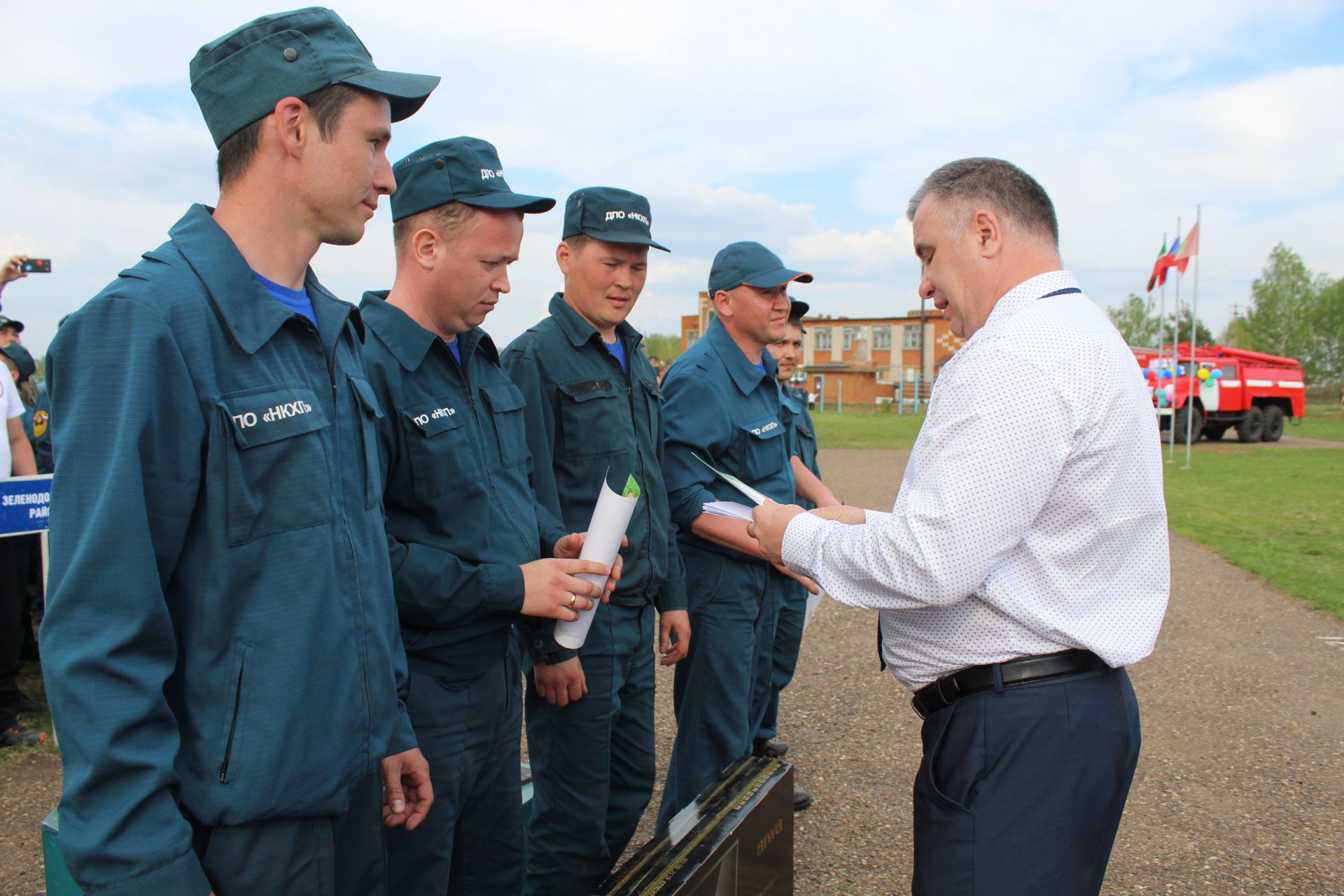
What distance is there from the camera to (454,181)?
243 centimetres

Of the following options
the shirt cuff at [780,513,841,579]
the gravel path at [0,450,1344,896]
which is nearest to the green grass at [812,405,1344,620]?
the gravel path at [0,450,1344,896]

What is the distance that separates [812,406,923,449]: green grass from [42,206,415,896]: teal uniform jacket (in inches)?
565

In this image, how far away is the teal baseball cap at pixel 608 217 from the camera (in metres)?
3.26

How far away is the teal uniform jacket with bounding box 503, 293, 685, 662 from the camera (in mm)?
2998

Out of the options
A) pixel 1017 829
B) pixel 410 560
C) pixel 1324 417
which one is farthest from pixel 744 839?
pixel 1324 417

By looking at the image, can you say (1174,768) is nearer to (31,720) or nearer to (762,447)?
(762,447)

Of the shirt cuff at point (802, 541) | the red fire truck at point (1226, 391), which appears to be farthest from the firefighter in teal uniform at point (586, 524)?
the red fire truck at point (1226, 391)

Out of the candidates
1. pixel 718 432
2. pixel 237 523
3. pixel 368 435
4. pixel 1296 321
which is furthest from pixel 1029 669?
pixel 1296 321

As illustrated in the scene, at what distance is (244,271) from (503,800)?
63.5 inches

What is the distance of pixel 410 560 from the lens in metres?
2.12

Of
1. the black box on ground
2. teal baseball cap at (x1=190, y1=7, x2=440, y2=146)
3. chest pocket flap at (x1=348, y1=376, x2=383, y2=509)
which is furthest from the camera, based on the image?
the black box on ground

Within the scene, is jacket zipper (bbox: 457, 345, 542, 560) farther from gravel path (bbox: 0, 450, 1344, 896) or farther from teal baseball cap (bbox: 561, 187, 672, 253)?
gravel path (bbox: 0, 450, 1344, 896)

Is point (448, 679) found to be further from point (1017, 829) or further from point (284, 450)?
point (1017, 829)

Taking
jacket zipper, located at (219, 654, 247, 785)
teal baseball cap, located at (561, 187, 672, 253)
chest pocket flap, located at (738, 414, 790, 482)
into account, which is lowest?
jacket zipper, located at (219, 654, 247, 785)
